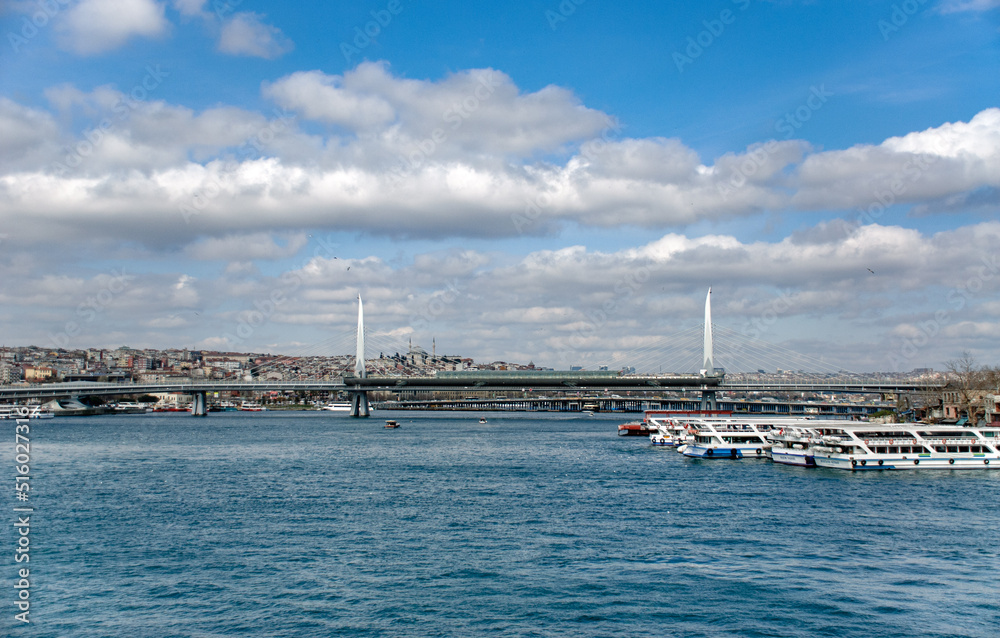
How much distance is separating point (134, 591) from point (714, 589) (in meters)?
17.5

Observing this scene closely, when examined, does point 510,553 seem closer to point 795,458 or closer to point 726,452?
point 795,458

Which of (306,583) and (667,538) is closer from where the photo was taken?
(306,583)

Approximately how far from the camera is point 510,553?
27.9m

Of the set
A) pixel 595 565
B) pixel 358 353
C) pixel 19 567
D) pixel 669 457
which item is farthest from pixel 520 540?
pixel 358 353

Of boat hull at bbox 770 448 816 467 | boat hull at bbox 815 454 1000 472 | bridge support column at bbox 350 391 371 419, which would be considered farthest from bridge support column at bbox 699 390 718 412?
boat hull at bbox 815 454 1000 472

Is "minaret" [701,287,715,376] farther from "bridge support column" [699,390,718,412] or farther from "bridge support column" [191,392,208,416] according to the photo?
"bridge support column" [191,392,208,416]

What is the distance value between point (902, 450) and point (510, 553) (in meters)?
39.7

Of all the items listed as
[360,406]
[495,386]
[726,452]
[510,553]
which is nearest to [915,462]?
[726,452]

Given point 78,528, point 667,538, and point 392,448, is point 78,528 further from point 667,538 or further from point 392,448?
point 392,448

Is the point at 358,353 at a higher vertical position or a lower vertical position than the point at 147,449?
higher

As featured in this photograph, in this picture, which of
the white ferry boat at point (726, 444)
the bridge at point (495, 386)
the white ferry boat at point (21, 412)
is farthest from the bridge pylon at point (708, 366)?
the white ferry boat at point (21, 412)

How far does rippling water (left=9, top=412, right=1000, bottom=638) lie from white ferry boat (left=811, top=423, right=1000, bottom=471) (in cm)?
189

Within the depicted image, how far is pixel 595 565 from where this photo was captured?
2620 centimetres

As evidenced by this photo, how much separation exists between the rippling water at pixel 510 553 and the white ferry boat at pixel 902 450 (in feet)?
6.19
